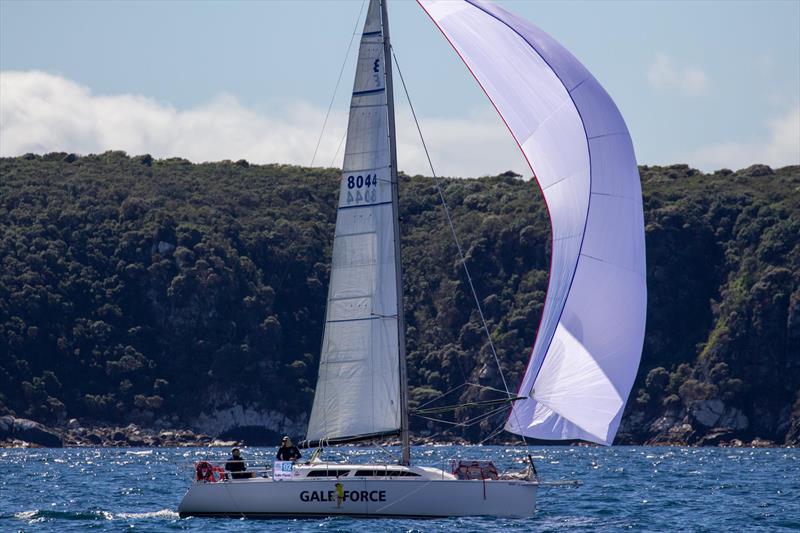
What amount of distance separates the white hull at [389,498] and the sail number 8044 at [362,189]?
509cm

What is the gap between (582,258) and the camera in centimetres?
2348

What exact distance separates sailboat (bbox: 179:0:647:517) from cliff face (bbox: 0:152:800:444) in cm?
6456

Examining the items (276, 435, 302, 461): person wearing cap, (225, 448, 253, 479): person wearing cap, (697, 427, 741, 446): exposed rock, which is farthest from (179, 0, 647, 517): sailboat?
(697, 427, 741, 446): exposed rock

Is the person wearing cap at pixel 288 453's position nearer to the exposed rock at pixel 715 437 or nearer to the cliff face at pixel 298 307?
the cliff face at pixel 298 307

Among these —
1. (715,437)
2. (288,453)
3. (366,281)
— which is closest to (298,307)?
(715,437)

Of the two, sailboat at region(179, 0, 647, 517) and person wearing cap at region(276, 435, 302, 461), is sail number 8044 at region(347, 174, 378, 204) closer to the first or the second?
sailboat at region(179, 0, 647, 517)

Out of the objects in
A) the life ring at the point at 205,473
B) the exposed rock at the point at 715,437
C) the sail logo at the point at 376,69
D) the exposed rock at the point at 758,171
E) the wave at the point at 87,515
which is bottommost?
the exposed rock at the point at 715,437

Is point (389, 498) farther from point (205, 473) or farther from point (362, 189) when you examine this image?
point (362, 189)

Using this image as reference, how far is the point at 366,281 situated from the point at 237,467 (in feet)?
14.0

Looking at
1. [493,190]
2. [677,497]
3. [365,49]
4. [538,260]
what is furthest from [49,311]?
[365,49]

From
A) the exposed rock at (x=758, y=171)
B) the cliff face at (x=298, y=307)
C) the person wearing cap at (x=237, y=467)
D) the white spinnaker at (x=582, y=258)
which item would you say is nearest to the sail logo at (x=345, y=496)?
the person wearing cap at (x=237, y=467)

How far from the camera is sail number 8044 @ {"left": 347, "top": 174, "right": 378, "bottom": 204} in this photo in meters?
25.9

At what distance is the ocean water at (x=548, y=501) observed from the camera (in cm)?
2595

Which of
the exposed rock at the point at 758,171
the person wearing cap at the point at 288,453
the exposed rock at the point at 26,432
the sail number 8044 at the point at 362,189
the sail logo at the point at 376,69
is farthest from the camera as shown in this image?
the exposed rock at the point at 758,171
